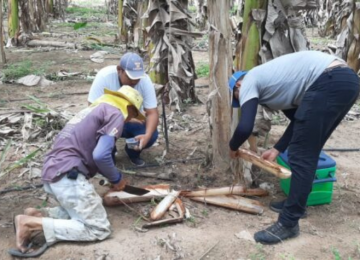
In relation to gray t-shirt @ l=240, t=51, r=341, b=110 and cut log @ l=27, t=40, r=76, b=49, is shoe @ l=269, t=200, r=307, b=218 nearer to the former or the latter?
gray t-shirt @ l=240, t=51, r=341, b=110

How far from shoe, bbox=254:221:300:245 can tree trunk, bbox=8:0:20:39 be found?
9.45 meters

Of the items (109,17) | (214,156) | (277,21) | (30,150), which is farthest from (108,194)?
(109,17)

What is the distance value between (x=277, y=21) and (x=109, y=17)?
1602 cm

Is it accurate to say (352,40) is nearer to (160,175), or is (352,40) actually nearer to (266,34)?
(266,34)

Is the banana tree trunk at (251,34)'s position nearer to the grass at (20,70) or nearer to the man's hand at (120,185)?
the man's hand at (120,185)

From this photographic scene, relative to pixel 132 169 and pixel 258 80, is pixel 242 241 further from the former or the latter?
pixel 132 169

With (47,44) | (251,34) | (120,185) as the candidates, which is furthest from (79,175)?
(47,44)

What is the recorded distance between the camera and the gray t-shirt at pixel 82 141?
2877 mm

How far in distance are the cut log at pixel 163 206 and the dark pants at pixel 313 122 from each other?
92 centimetres

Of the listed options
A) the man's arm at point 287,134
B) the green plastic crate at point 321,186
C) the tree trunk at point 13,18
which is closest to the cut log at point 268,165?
the man's arm at point 287,134

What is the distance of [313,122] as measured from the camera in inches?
112

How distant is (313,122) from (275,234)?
0.86m

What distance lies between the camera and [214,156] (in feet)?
12.9

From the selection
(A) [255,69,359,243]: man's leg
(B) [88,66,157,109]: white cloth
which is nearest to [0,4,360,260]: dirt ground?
(A) [255,69,359,243]: man's leg
